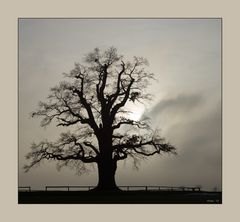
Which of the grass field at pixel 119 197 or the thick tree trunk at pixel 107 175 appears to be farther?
the thick tree trunk at pixel 107 175

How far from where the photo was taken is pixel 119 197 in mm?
12469

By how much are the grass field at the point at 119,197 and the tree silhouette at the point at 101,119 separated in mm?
261

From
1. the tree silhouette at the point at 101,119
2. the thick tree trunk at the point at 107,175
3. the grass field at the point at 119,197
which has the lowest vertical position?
the grass field at the point at 119,197

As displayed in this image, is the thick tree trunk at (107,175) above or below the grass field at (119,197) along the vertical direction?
above

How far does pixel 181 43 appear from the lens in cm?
1262

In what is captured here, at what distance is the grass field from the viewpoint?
12383mm

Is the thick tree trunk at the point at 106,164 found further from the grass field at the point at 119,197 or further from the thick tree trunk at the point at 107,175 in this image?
the grass field at the point at 119,197

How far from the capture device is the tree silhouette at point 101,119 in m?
12.6

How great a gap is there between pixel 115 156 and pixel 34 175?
1.62 m

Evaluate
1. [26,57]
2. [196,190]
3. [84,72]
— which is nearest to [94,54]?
[84,72]

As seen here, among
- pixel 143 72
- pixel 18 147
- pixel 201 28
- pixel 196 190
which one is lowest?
pixel 196 190

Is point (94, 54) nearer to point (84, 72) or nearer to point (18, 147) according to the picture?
point (84, 72)

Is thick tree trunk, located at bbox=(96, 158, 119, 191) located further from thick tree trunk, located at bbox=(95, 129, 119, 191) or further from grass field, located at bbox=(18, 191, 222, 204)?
grass field, located at bbox=(18, 191, 222, 204)

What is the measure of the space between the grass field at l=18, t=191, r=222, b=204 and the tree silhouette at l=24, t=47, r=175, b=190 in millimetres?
261
